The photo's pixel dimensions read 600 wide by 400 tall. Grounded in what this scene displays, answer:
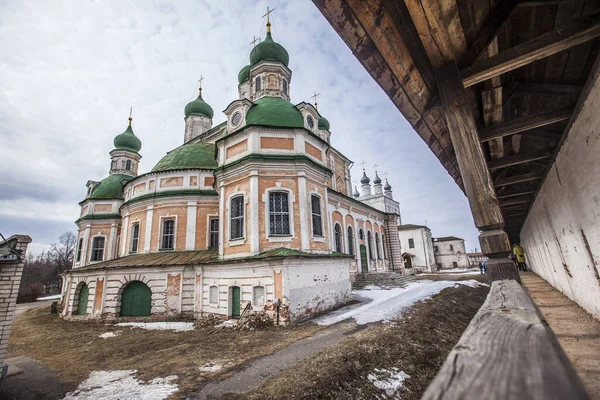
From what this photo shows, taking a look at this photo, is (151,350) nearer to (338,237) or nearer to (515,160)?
(515,160)

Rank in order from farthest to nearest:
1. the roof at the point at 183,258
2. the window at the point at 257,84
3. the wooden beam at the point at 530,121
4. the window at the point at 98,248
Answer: the window at the point at 98,248 < the window at the point at 257,84 < the roof at the point at 183,258 < the wooden beam at the point at 530,121

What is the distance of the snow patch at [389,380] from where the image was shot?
5.43m

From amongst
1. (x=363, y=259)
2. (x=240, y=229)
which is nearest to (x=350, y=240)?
(x=363, y=259)

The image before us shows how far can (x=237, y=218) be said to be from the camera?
45.2 ft

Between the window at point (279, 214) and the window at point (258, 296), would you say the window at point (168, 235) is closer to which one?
the window at point (279, 214)

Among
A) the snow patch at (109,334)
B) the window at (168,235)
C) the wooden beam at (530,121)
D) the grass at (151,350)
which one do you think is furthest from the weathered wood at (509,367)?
the window at (168,235)

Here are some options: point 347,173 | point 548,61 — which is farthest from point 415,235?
A: point 548,61

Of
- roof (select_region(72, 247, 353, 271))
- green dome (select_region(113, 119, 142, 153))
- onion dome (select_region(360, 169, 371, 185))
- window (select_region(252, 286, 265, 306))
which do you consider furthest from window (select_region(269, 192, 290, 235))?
onion dome (select_region(360, 169, 371, 185))

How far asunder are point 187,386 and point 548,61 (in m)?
8.75

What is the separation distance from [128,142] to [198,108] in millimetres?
9068

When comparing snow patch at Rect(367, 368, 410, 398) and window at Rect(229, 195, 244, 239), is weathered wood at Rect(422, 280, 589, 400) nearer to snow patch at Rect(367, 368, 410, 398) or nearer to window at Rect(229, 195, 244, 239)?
snow patch at Rect(367, 368, 410, 398)

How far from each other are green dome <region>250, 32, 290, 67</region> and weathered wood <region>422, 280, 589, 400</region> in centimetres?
2093

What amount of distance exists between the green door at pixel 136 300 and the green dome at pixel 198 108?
64.8 feet

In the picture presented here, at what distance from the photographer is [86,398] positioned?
5.77 metres
